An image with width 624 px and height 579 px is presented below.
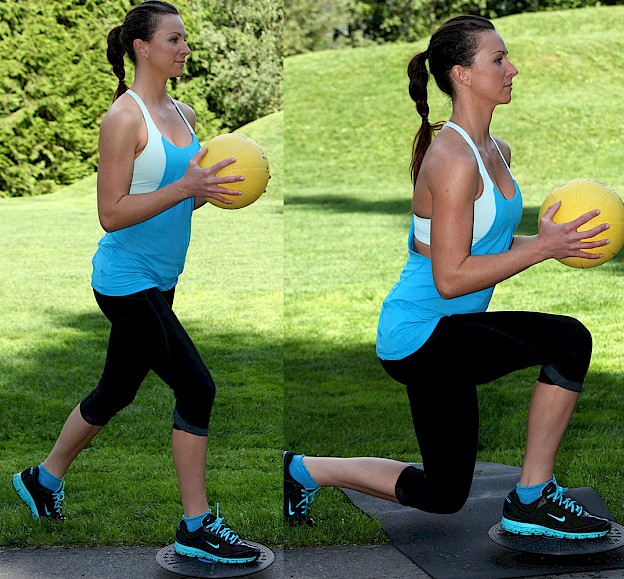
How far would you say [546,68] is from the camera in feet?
80.5

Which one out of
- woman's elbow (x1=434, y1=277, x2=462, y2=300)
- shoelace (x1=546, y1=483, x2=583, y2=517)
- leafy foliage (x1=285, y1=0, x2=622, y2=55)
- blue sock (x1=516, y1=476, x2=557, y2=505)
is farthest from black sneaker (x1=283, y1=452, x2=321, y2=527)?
leafy foliage (x1=285, y1=0, x2=622, y2=55)

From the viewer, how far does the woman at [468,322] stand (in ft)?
10.6

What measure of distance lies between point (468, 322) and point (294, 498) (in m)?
0.89

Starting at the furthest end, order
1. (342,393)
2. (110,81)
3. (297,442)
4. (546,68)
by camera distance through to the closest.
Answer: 1. (546,68)
2. (110,81)
3. (342,393)
4. (297,442)

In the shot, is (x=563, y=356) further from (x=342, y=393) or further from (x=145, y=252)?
(x=342, y=393)

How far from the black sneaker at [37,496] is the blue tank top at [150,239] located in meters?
0.84

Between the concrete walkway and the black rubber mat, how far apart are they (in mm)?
57

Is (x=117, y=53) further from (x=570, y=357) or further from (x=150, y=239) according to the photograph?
(x=570, y=357)

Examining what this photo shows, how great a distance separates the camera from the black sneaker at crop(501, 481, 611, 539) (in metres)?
3.47

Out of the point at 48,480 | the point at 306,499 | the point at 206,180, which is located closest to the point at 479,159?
the point at 206,180

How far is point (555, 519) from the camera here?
3.47 metres

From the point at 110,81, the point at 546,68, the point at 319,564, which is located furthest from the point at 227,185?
the point at 546,68

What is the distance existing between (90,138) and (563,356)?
39.7 feet

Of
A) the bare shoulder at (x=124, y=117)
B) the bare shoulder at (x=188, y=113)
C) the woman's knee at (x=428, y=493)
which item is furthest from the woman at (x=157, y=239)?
the woman's knee at (x=428, y=493)
